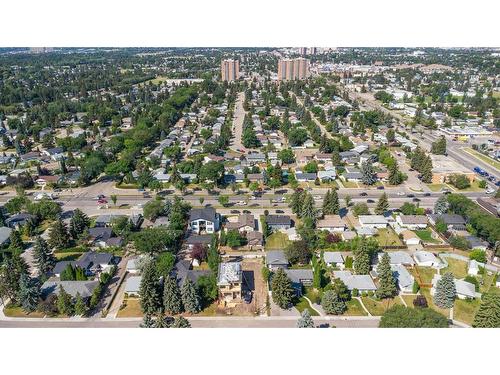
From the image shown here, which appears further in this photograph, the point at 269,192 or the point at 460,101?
the point at 460,101

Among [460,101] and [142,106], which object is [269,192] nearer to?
[142,106]

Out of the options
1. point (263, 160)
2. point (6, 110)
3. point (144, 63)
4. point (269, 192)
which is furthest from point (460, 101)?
point (144, 63)

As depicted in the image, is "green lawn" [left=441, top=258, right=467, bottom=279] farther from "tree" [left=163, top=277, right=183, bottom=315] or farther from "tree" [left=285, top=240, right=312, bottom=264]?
"tree" [left=163, top=277, right=183, bottom=315]

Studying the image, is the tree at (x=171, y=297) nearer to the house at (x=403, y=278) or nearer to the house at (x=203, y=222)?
the house at (x=203, y=222)

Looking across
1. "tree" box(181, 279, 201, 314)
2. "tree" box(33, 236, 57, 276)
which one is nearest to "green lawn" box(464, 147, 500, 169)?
"tree" box(181, 279, 201, 314)

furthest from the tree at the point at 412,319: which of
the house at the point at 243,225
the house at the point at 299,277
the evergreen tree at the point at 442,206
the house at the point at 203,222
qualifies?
the evergreen tree at the point at 442,206

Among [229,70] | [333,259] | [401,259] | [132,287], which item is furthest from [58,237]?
[229,70]

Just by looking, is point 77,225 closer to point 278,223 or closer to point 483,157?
point 278,223
